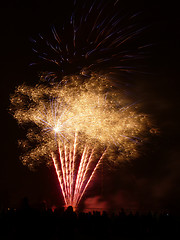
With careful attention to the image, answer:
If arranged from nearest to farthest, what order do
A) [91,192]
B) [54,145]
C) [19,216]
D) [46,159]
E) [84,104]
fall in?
1. [19,216]
2. [84,104]
3. [54,145]
4. [46,159]
5. [91,192]

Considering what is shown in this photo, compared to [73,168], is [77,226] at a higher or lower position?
lower

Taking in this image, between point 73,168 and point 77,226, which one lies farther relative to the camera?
point 73,168

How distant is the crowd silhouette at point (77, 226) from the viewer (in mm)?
6371

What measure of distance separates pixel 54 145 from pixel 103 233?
8.01m

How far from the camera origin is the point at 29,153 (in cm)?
1437

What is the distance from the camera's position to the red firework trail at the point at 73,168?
46.2ft

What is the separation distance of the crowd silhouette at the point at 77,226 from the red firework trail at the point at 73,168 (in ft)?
23.2

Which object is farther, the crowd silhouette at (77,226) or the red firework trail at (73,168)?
the red firework trail at (73,168)

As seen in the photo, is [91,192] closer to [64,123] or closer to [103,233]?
[64,123]

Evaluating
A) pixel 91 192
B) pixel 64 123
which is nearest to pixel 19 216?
pixel 64 123

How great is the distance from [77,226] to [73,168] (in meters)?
8.09

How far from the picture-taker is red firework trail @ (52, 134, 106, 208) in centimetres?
1408

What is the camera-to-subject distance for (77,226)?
6805 mm

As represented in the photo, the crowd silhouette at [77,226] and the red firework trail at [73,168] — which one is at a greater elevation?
the red firework trail at [73,168]
